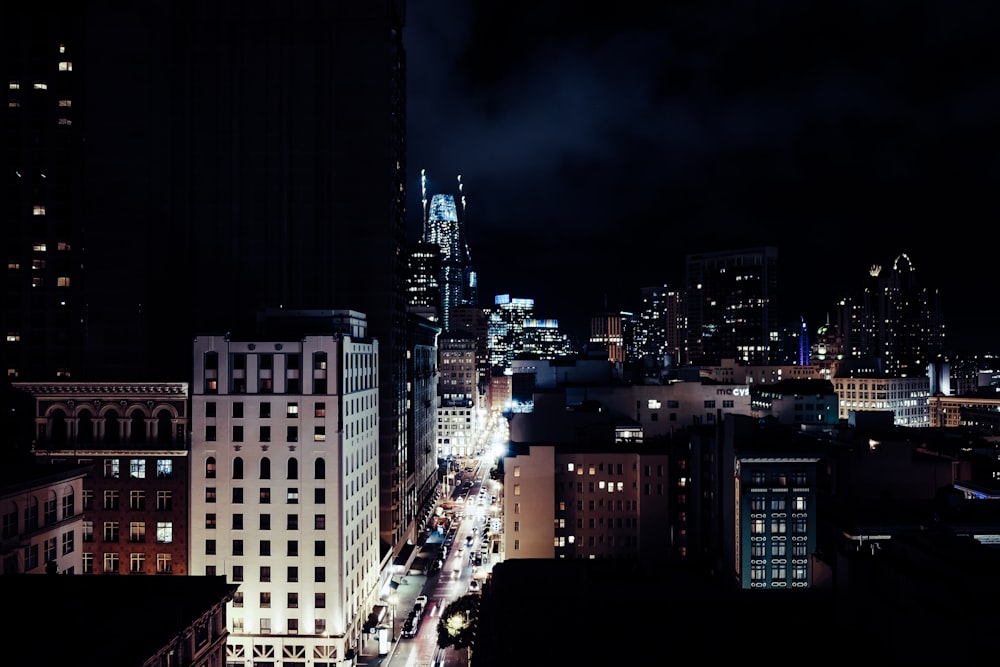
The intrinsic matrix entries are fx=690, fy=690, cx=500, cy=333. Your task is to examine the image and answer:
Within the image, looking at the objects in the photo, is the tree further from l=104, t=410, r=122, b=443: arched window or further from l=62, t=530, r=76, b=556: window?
l=104, t=410, r=122, b=443: arched window

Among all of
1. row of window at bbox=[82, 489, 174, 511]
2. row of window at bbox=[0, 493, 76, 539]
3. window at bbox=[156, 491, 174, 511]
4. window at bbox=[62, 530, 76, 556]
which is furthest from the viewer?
window at bbox=[156, 491, 174, 511]

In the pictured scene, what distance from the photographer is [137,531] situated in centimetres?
6994

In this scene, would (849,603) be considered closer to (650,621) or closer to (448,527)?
(650,621)

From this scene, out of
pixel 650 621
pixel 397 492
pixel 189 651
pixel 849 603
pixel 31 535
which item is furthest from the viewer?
pixel 397 492

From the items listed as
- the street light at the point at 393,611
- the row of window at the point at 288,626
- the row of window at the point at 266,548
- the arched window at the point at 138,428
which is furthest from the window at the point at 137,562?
the street light at the point at 393,611

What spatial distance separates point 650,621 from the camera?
3703 centimetres

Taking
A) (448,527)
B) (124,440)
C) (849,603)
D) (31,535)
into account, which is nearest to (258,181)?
(124,440)

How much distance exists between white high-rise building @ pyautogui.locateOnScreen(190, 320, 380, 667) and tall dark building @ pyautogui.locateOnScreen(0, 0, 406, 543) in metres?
26.9

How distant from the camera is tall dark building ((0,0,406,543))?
95312 mm

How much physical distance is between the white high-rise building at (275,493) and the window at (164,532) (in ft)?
7.36

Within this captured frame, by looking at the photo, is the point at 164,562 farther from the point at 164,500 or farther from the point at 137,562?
the point at 164,500

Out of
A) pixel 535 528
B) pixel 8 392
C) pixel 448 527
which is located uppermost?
pixel 8 392

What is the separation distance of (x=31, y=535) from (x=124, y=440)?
17.3 metres

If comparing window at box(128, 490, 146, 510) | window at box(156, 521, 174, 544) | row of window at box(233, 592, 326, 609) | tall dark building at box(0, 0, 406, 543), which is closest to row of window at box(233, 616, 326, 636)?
row of window at box(233, 592, 326, 609)
